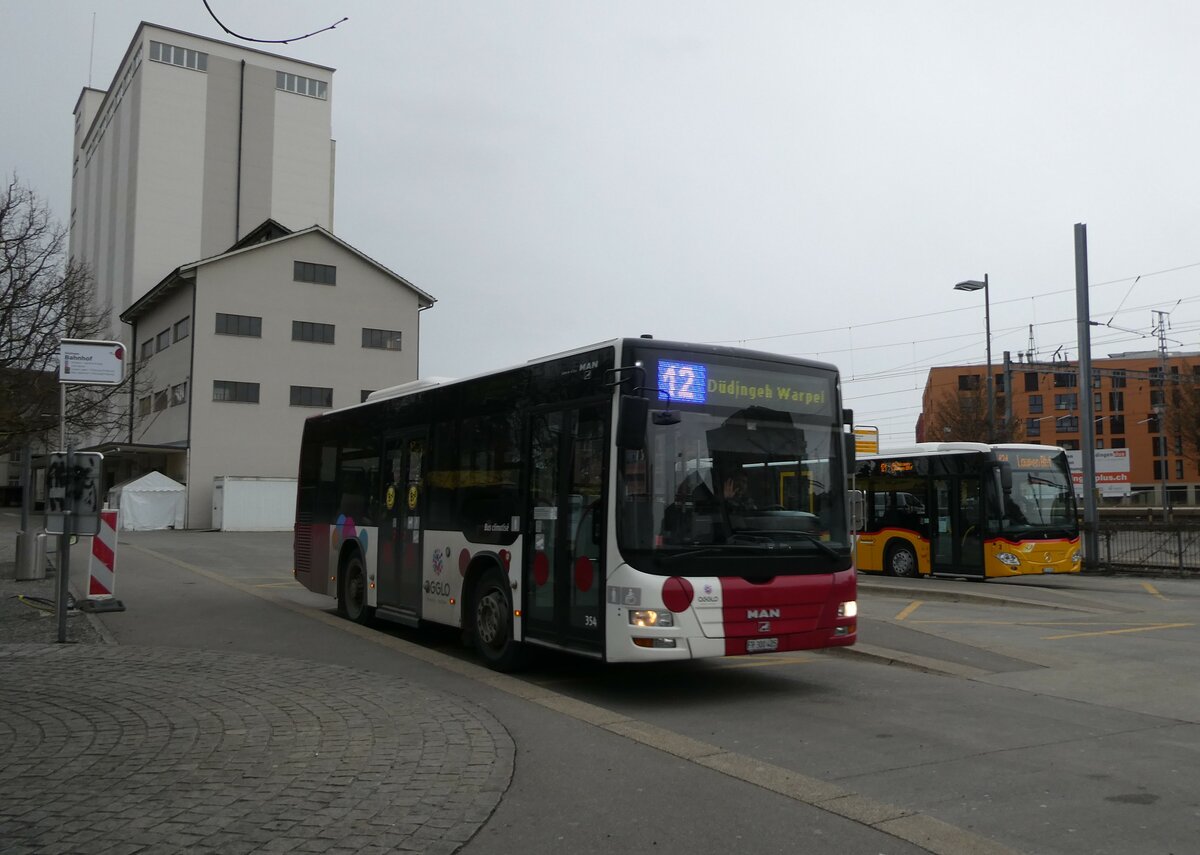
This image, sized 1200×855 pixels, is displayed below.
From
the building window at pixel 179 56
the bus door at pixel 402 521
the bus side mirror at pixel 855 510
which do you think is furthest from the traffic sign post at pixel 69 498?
the building window at pixel 179 56

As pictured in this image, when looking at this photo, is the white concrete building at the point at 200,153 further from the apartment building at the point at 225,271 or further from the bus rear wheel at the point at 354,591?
the bus rear wheel at the point at 354,591

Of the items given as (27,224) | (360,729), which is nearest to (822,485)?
(360,729)

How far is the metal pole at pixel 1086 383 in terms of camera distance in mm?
23875

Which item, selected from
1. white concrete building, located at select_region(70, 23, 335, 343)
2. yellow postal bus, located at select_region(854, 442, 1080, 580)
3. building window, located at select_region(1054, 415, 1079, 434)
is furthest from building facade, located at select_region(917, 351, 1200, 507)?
yellow postal bus, located at select_region(854, 442, 1080, 580)

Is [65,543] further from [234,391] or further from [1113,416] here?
[1113,416]

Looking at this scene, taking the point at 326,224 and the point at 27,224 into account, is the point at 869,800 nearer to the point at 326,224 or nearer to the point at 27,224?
the point at 27,224

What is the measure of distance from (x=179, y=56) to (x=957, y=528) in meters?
61.8

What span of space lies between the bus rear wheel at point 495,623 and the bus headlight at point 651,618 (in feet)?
5.94

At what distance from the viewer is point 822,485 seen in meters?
8.94

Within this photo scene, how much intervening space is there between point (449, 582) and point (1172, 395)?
56.1m

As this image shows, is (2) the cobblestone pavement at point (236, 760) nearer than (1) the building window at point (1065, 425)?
Yes

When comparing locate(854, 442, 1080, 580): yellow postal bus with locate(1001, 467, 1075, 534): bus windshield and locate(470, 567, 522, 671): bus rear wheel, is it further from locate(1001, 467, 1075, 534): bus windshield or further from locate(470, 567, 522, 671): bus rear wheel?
locate(470, 567, 522, 671): bus rear wheel

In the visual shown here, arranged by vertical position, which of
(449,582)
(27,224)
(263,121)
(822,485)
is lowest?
(449,582)

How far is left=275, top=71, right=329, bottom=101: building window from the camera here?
69.8 metres
